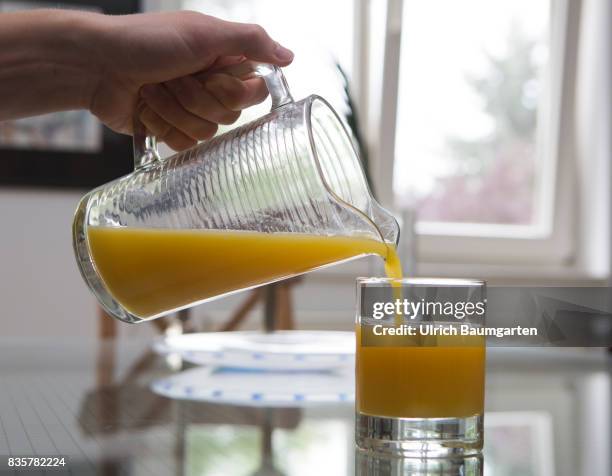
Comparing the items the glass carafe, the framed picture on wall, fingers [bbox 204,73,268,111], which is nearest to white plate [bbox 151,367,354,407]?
the glass carafe

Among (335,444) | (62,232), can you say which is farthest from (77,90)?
(62,232)

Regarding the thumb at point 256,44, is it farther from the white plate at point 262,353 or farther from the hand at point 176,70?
the white plate at point 262,353

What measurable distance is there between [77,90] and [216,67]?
7.5 inches

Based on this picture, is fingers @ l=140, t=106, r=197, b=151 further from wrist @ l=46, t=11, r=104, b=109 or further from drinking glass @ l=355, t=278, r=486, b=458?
drinking glass @ l=355, t=278, r=486, b=458

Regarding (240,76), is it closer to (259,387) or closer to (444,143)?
(259,387)

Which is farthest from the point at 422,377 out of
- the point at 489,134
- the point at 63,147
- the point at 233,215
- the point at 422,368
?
the point at 489,134

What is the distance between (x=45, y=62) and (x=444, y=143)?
284 centimetres

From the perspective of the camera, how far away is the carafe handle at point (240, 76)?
0.67 meters

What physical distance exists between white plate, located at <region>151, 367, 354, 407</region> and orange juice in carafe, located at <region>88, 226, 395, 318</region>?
7.0 inches

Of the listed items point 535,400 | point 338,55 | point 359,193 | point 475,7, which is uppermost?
point 475,7

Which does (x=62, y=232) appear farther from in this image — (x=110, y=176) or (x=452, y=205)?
(x=452, y=205)

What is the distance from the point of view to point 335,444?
628mm

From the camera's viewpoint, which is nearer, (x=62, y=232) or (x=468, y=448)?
(x=468, y=448)

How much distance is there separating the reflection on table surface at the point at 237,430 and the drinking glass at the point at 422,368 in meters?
0.02
